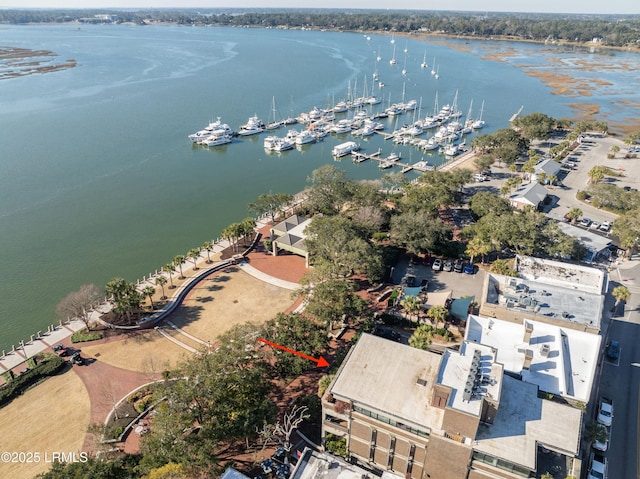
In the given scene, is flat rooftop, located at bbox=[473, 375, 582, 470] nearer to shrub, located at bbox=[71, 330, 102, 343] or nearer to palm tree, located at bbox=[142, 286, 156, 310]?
palm tree, located at bbox=[142, 286, 156, 310]

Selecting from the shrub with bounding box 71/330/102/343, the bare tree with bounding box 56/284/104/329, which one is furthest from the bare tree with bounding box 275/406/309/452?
the bare tree with bounding box 56/284/104/329


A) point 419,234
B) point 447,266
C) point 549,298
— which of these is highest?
point 419,234

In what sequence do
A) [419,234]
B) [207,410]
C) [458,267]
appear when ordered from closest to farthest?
[207,410] → [458,267] → [419,234]

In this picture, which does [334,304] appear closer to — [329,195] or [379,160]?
[329,195]

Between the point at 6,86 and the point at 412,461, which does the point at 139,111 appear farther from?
the point at 412,461

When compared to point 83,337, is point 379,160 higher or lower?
higher

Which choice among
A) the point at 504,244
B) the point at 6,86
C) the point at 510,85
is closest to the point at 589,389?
the point at 504,244

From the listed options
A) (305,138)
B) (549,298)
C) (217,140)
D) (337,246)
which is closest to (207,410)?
(337,246)
